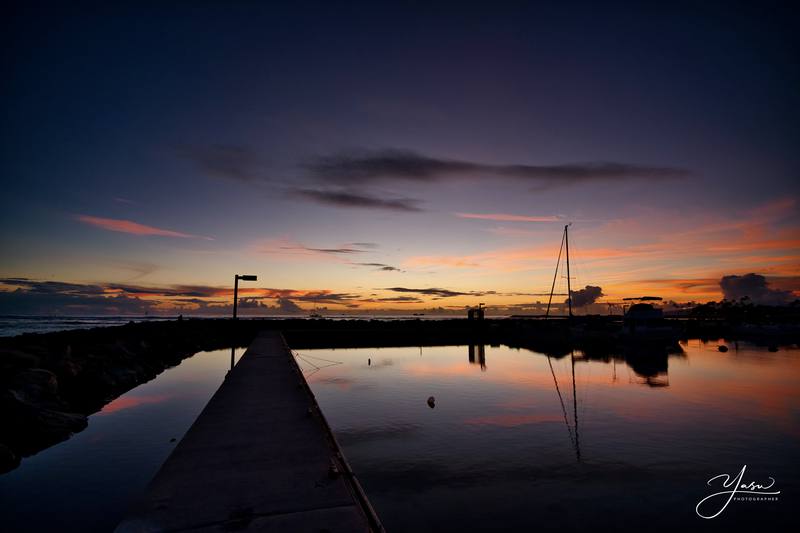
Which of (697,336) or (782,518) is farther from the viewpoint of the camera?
(697,336)

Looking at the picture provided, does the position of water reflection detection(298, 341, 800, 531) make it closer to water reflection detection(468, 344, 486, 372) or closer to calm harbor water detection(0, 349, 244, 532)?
water reflection detection(468, 344, 486, 372)

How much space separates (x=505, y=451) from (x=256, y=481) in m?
8.56

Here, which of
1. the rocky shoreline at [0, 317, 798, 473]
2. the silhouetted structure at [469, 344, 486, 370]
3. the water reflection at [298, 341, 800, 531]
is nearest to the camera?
the water reflection at [298, 341, 800, 531]

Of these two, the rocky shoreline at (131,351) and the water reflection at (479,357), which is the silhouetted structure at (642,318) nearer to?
the rocky shoreline at (131,351)

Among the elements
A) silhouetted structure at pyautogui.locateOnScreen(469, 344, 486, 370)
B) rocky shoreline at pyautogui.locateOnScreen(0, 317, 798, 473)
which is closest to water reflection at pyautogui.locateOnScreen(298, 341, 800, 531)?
silhouetted structure at pyautogui.locateOnScreen(469, 344, 486, 370)

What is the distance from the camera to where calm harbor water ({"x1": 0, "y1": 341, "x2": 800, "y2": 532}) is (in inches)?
357

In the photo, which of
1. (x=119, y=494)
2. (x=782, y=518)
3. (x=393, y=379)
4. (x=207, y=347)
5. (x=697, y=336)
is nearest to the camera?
(x=782, y=518)

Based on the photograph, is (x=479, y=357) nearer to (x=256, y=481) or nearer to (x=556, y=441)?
(x=556, y=441)

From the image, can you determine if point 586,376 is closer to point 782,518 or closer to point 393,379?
point 393,379

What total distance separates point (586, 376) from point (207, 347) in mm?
38616

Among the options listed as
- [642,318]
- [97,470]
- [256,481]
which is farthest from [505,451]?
[642,318]

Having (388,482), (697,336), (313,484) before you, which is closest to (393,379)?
(388,482)

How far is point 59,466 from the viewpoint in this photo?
11.3m

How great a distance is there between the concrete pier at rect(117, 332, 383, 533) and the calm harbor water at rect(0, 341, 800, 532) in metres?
2.10
